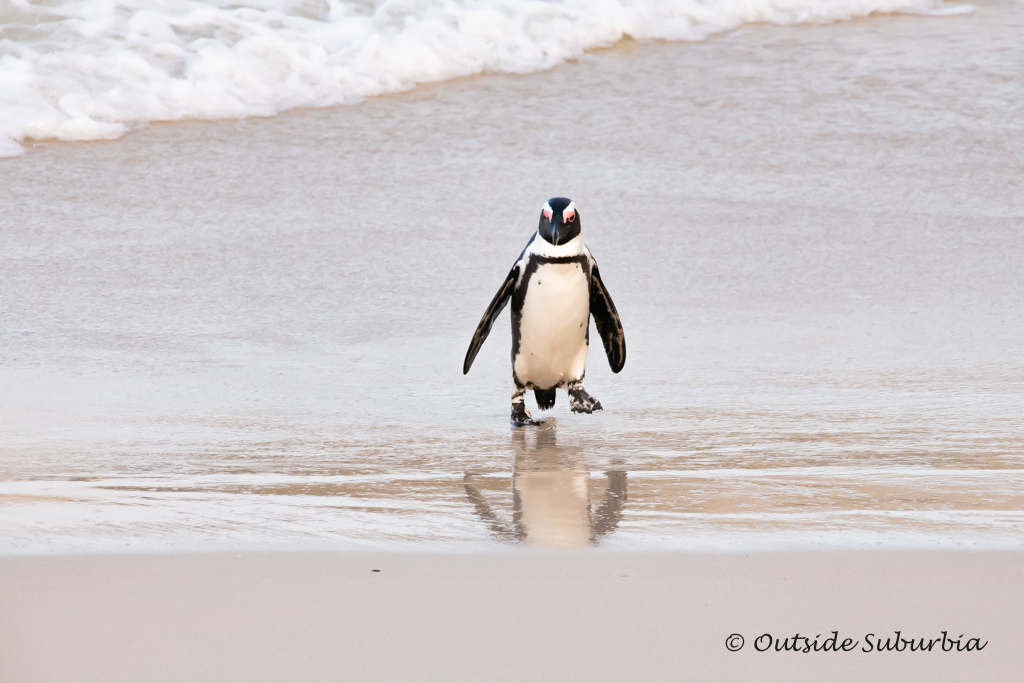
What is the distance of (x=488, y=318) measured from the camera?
3143 millimetres

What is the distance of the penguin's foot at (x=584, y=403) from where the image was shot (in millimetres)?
3004

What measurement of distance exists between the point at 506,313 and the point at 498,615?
7.94ft

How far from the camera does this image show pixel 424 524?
211cm

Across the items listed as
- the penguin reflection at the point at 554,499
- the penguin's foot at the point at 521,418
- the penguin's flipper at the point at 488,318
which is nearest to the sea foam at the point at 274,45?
the penguin's flipper at the point at 488,318

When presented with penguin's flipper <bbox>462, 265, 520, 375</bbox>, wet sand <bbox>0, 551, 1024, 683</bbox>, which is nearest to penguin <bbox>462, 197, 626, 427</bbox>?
penguin's flipper <bbox>462, 265, 520, 375</bbox>

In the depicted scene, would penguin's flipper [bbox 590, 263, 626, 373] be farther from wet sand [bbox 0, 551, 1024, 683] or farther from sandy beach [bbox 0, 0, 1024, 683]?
wet sand [bbox 0, 551, 1024, 683]

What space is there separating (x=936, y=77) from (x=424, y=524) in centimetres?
467

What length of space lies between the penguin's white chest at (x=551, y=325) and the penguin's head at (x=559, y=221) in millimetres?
84

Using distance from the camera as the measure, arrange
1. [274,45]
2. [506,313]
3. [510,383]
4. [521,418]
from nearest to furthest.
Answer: [521,418]
[510,383]
[506,313]
[274,45]

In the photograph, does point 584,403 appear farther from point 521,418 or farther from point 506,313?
point 506,313

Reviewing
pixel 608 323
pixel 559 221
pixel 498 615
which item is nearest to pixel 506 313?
pixel 608 323

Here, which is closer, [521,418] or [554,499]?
[554,499]

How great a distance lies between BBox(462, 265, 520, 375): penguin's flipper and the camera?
3.10 meters

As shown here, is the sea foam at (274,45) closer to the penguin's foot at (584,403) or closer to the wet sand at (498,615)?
the penguin's foot at (584,403)
